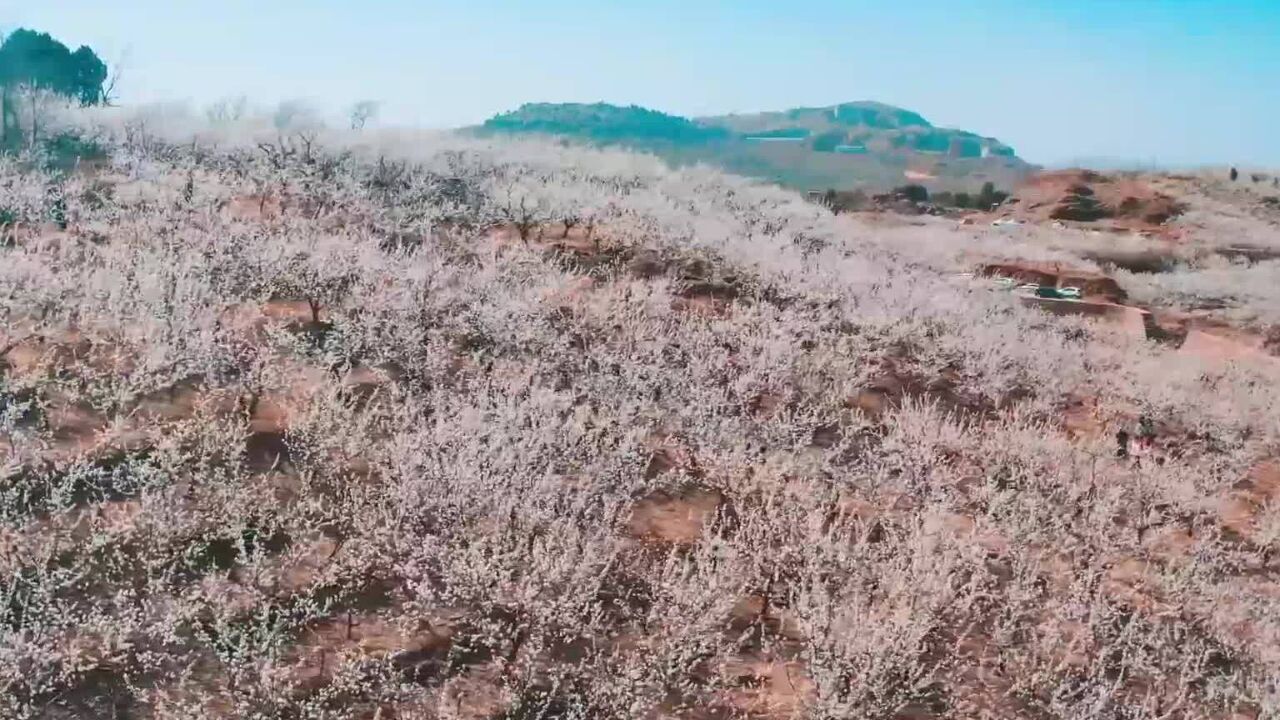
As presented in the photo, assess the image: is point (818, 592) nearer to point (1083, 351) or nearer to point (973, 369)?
point (973, 369)

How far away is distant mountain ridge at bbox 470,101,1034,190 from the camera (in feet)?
299

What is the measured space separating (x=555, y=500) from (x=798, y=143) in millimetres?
134719

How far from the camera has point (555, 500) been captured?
691 centimetres

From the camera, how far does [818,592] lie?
6.18 m

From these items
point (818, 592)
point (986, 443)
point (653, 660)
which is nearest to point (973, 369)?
point (986, 443)

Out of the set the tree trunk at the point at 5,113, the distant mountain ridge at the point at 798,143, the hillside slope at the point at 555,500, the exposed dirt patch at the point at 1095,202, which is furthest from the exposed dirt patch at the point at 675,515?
the distant mountain ridge at the point at 798,143

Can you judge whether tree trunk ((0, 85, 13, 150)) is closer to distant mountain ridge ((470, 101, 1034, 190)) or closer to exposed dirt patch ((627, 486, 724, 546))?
exposed dirt patch ((627, 486, 724, 546))

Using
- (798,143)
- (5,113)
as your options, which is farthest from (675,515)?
(798,143)

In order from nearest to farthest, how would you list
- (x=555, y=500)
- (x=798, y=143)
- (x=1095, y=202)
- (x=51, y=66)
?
(x=555, y=500)
(x=51, y=66)
(x=1095, y=202)
(x=798, y=143)

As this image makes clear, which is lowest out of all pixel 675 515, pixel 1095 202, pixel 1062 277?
pixel 675 515

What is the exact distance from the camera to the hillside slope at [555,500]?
5555 millimetres

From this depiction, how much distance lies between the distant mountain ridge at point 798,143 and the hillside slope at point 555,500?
69.3 meters

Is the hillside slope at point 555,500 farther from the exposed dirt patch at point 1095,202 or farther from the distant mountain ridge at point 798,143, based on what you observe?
the distant mountain ridge at point 798,143

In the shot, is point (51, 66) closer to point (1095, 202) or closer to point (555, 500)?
point (555, 500)
